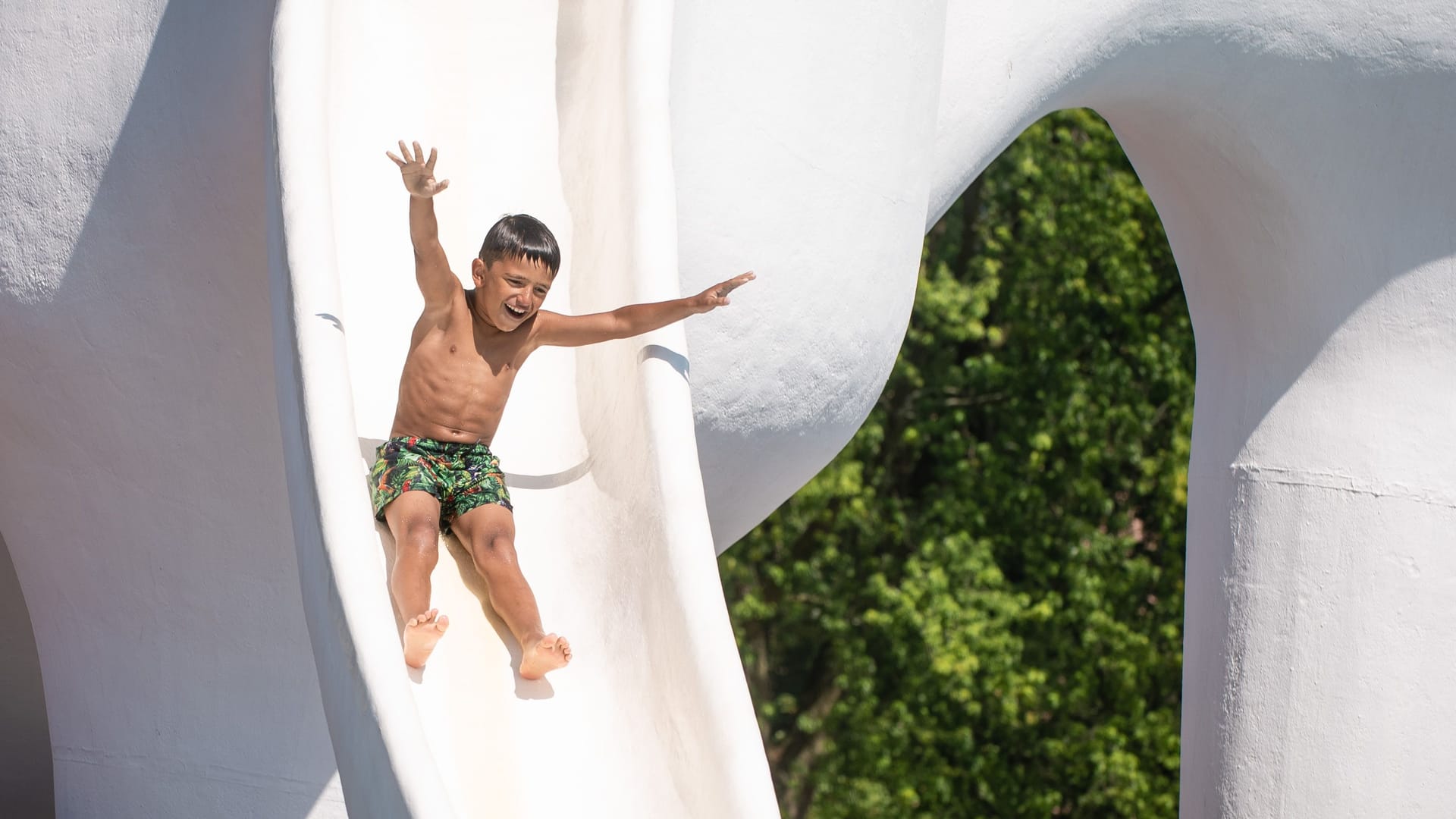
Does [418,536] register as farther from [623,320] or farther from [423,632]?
[623,320]

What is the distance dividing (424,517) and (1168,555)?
8820 mm

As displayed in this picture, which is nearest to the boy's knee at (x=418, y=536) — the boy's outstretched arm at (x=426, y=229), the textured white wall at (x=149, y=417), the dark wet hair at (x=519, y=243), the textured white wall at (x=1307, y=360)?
the boy's outstretched arm at (x=426, y=229)

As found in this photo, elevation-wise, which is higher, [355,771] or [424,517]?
[424,517]

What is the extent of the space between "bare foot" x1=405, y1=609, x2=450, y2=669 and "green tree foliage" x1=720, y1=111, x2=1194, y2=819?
26.1ft

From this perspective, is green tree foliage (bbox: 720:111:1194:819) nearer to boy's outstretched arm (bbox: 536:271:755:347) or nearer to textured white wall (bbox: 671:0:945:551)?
textured white wall (bbox: 671:0:945:551)

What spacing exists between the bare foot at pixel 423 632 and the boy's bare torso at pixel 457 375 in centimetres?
54

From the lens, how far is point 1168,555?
38.6 ft

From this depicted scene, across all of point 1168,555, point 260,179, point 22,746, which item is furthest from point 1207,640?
point 1168,555

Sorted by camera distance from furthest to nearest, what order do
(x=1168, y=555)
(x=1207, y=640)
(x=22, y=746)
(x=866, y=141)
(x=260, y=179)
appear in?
(x=1168, y=555) → (x=22, y=746) → (x=1207, y=640) → (x=866, y=141) → (x=260, y=179)

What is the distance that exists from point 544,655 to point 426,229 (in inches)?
38.7

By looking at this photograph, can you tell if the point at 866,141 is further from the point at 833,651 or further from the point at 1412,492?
the point at 833,651

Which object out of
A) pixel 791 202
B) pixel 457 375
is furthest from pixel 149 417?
pixel 791 202

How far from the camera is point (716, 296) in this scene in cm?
407

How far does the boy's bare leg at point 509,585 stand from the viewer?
368 centimetres
